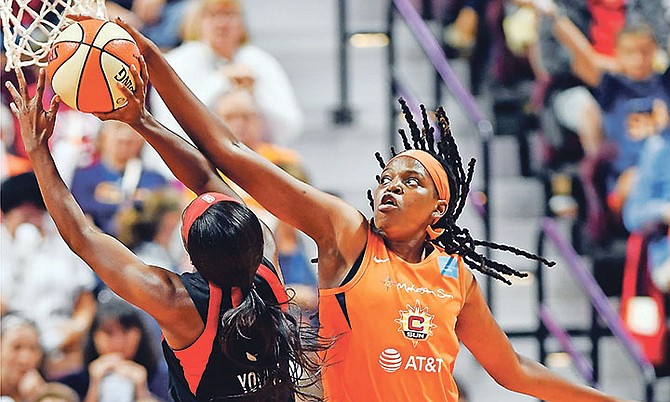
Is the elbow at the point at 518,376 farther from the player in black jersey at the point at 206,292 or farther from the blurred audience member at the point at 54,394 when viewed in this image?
the blurred audience member at the point at 54,394

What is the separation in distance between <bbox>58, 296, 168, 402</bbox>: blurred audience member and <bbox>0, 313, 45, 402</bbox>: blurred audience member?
0.15 metres

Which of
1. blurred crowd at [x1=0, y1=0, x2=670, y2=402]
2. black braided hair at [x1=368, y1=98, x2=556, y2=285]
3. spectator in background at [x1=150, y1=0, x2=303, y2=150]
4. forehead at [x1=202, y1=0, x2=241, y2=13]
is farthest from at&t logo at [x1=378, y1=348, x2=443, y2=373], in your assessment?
forehead at [x1=202, y1=0, x2=241, y2=13]

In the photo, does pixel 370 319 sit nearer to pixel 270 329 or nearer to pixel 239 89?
pixel 270 329

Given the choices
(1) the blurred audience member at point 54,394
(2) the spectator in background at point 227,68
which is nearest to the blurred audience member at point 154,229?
(2) the spectator in background at point 227,68

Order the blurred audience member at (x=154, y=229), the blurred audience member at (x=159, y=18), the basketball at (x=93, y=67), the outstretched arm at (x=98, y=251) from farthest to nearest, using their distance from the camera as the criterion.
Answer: the blurred audience member at (x=159, y=18) < the blurred audience member at (x=154, y=229) < the basketball at (x=93, y=67) < the outstretched arm at (x=98, y=251)

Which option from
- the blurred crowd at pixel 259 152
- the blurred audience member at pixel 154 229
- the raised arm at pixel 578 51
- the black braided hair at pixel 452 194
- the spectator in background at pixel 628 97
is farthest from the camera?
the raised arm at pixel 578 51

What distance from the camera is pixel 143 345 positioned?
6.17 m

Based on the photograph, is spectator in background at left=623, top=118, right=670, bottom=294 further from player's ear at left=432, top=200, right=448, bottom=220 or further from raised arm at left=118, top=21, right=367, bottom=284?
raised arm at left=118, top=21, right=367, bottom=284

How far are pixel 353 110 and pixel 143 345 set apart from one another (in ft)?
7.29

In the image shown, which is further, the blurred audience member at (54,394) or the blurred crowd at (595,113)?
the blurred crowd at (595,113)

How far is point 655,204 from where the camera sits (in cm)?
735

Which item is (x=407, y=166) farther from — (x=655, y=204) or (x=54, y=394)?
(x=655, y=204)

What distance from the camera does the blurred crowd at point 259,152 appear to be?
20.2 ft

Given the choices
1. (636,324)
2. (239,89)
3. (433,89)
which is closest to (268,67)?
(239,89)
